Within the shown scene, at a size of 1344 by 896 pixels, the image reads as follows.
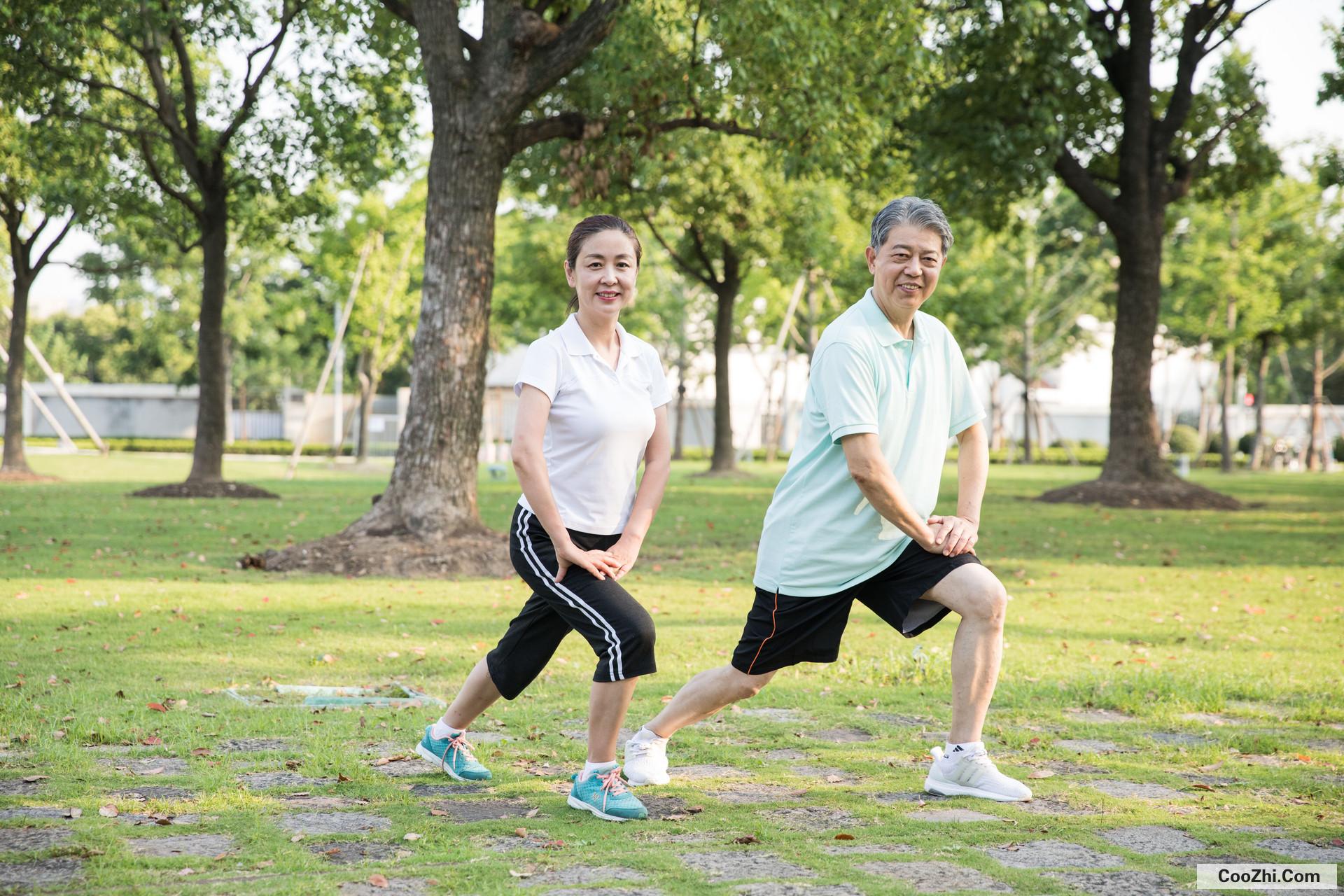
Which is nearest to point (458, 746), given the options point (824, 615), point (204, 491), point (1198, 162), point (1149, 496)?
point (824, 615)

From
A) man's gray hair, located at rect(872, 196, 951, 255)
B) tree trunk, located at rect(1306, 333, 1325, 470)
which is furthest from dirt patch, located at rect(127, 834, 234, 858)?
tree trunk, located at rect(1306, 333, 1325, 470)

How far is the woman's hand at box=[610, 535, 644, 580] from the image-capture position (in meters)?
4.09

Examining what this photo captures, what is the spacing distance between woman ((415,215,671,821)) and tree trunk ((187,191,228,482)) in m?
16.4

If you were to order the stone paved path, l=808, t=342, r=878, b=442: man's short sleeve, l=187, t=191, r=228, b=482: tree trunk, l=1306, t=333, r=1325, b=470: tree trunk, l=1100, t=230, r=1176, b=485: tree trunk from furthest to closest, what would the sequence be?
l=1306, t=333, r=1325, b=470: tree trunk
l=1100, t=230, r=1176, b=485: tree trunk
l=187, t=191, r=228, b=482: tree trunk
l=808, t=342, r=878, b=442: man's short sleeve
the stone paved path

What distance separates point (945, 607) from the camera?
4227 millimetres

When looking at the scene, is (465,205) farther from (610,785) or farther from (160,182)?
(160,182)

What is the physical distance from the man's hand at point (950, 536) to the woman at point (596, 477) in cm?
92

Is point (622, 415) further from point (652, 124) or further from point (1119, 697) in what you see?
point (652, 124)

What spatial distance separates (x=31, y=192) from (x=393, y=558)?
15984 mm

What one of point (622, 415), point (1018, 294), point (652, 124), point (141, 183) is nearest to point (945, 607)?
point (622, 415)

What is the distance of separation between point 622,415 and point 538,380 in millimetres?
295

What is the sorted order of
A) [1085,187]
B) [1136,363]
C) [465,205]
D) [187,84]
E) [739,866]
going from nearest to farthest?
[739,866] < [465,205] < [187,84] < [1136,363] < [1085,187]

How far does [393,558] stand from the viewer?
11172 mm

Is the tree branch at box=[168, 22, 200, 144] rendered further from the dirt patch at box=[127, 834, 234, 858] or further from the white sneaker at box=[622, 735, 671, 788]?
the dirt patch at box=[127, 834, 234, 858]
